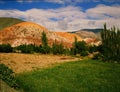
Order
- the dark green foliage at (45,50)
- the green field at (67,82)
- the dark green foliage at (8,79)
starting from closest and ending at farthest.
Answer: the dark green foliage at (8,79)
the green field at (67,82)
the dark green foliage at (45,50)

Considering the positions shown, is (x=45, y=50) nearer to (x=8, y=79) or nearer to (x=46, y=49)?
(x=46, y=49)

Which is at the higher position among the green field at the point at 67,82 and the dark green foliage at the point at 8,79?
the dark green foliage at the point at 8,79

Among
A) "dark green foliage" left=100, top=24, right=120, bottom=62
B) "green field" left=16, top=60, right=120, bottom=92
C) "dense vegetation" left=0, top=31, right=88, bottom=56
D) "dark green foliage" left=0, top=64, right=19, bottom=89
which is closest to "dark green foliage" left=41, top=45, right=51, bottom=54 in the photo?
"dense vegetation" left=0, top=31, right=88, bottom=56

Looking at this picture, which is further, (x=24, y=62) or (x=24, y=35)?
(x=24, y=35)

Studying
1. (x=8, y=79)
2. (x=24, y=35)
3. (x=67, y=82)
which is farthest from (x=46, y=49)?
(x=8, y=79)

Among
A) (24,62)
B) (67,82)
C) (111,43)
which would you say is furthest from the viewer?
(111,43)

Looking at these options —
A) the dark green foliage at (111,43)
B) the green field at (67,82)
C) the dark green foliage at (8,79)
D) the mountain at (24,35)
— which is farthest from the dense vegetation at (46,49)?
the dark green foliage at (8,79)

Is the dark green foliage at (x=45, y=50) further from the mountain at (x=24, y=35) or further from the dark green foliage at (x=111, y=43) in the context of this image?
the mountain at (x=24, y=35)

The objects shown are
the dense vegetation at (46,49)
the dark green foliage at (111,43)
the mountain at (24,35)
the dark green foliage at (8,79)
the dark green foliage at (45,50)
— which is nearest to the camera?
the dark green foliage at (8,79)

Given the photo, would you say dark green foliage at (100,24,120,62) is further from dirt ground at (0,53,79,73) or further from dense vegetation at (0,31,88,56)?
dirt ground at (0,53,79,73)

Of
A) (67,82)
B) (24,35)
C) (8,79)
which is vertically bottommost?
(67,82)

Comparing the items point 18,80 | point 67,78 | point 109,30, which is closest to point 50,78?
point 67,78

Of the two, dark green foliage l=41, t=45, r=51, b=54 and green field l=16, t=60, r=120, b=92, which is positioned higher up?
dark green foliage l=41, t=45, r=51, b=54

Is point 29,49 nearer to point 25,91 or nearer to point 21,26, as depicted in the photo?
point 25,91
